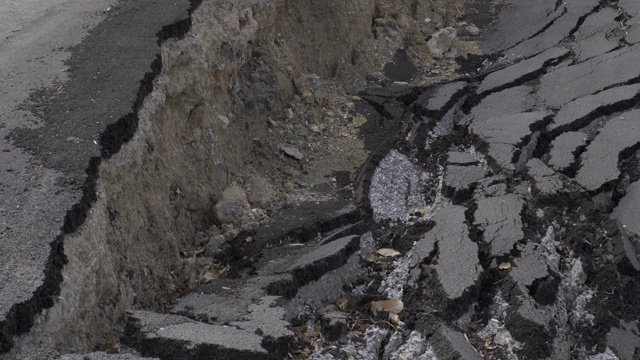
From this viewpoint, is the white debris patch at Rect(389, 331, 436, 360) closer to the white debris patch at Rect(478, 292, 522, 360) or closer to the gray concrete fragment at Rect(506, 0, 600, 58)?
the white debris patch at Rect(478, 292, 522, 360)

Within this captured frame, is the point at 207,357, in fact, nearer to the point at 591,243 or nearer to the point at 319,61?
the point at 591,243

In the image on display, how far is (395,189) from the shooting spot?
265 inches

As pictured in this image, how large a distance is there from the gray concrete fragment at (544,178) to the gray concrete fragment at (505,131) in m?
0.19

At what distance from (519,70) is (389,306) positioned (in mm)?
4519

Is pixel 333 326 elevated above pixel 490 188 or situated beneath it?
situated beneath

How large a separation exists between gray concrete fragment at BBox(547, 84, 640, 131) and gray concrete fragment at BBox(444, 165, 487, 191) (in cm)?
98

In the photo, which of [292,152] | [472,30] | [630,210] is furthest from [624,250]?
[472,30]

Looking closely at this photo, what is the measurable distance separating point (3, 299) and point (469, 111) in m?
5.42

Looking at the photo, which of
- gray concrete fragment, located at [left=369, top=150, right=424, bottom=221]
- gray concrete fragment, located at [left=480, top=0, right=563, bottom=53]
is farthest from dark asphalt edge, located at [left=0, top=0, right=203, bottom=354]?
gray concrete fragment, located at [left=480, top=0, right=563, bottom=53]

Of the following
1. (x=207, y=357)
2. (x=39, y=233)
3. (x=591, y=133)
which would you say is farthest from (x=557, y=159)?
(x=39, y=233)

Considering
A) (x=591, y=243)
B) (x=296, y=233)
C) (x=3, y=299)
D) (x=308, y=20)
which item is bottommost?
(x=591, y=243)

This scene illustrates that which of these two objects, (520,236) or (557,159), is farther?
(557,159)

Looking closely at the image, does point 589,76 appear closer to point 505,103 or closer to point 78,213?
point 505,103

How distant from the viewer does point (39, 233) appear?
4.12 meters
